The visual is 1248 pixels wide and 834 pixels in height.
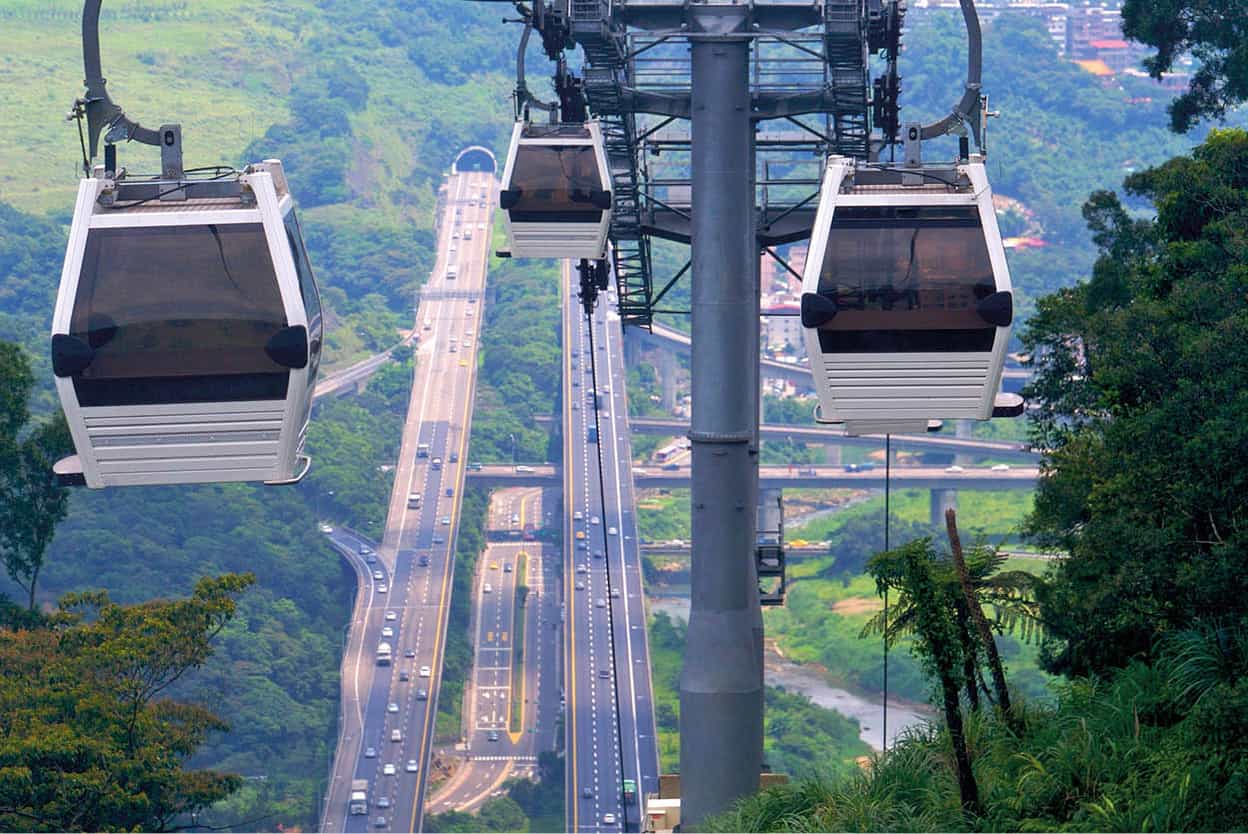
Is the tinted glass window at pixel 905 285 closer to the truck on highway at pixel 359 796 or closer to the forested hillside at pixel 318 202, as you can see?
the forested hillside at pixel 318 202

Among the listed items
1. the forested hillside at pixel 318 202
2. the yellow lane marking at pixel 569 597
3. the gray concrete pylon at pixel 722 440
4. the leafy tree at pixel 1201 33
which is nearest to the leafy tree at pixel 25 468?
the leafy tree at pixel 1201 33

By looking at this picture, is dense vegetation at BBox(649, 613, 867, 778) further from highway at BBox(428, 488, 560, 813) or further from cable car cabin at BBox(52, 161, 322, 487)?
cable car cabin at BBox(52, 161, 322, 487)

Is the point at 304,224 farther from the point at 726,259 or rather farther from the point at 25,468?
the point at 726,259

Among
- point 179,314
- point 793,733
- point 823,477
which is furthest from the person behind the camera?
point 823,477

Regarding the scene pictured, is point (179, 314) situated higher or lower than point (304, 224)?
higher

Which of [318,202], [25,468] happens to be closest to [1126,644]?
[25,468]

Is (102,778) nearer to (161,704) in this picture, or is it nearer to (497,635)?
(161,704)
